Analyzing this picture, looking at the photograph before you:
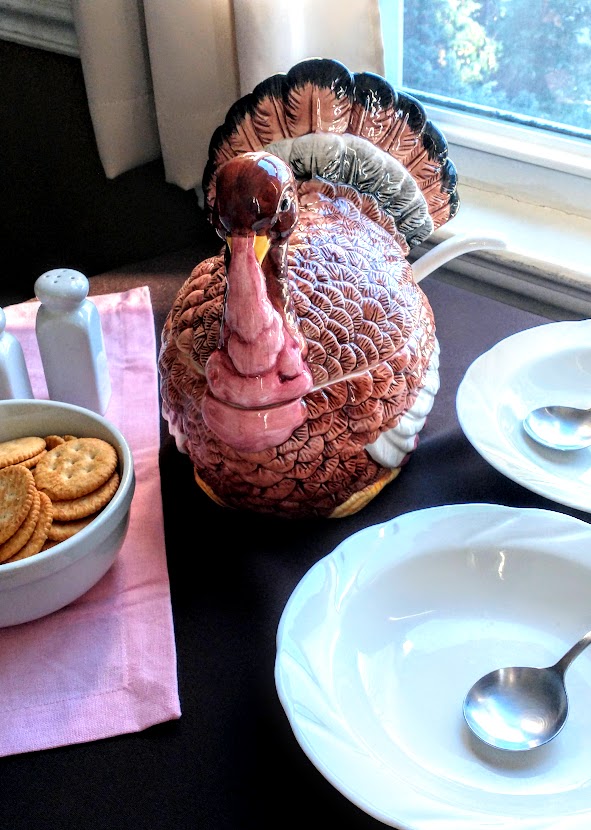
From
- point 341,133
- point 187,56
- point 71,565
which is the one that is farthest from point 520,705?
point 187,56

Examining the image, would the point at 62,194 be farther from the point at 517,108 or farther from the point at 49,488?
the point at 49,488

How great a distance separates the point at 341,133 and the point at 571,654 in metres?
0.42

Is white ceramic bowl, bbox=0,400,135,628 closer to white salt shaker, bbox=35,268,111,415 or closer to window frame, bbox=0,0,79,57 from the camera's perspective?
white salt shaker, bbox=35,268,111,415

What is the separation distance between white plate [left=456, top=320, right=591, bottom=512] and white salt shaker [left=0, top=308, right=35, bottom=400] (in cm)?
37

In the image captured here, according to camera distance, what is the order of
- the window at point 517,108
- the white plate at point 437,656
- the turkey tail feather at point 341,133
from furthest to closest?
the window at point 517,108 < the turkey tail feather at point 341,133 < the white plate at point 437,656

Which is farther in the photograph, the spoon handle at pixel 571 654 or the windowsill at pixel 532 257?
the windowsill at pixel 532 257

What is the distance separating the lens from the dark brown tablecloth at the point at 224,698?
0.45 meters

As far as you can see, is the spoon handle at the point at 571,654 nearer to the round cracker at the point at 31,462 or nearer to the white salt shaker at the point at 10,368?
the round cracker at the point at 31,462

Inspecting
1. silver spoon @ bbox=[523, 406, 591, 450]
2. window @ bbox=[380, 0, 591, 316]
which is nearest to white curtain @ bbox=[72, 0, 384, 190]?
window @ bbox=[380, 0, 591, 316]

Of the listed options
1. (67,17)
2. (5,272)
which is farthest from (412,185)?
(5,272)

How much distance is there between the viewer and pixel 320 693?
17.3 inches

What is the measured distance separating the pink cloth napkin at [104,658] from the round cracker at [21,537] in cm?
7

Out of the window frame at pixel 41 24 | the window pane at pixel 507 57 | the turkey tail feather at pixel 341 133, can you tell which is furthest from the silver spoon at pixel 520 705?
the window frame at pixel 41 24

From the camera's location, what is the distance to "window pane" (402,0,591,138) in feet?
3.22
